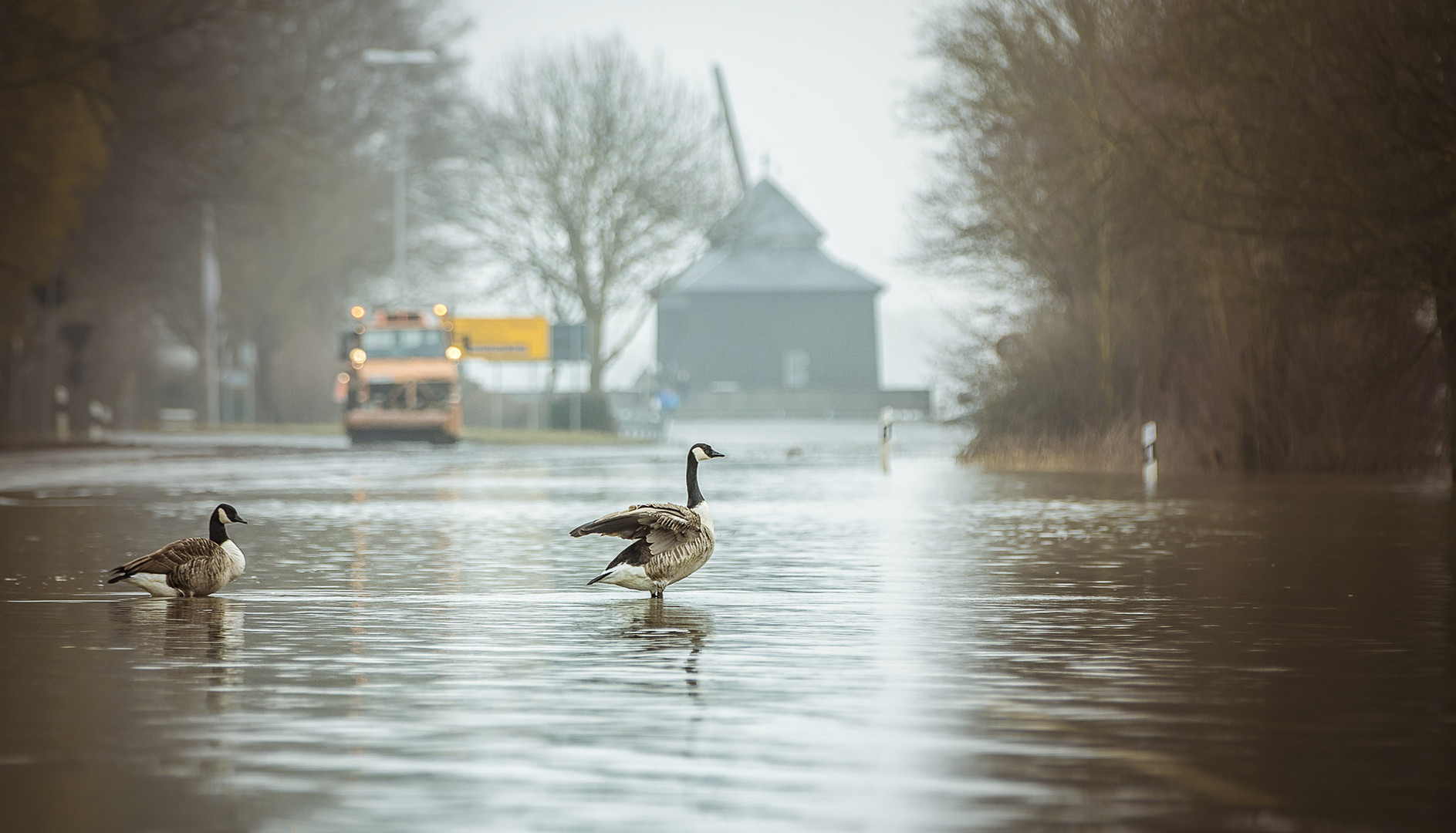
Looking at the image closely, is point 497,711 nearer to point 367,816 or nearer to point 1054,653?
point 367,816

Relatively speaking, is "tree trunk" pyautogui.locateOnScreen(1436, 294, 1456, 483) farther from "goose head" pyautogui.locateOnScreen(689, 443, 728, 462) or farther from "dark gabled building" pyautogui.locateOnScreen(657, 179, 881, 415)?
"dark gabled building" pyautogui.locateOnScreen(657, 179, 881, 415)

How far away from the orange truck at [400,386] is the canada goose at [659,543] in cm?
3658

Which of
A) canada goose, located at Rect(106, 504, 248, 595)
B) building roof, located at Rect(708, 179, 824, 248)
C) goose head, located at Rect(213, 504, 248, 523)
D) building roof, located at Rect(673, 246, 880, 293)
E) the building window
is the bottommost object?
canada goose, located at Rect(106, 504, 248, 595)

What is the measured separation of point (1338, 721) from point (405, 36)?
59.5m

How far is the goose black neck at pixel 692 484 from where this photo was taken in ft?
43.0

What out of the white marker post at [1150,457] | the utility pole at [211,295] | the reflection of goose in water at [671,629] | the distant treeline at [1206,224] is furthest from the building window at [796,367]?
the reflection of goose in water at [671,629]

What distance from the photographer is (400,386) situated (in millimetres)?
48812

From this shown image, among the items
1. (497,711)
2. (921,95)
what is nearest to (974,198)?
(921,95)

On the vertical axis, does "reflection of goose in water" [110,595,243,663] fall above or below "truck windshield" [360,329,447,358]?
below

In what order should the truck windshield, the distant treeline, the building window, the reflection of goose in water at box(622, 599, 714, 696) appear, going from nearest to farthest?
the reflection of goose in water at box(622, 599, 714, 696) < the distant treeline < the truck windshield < the building window

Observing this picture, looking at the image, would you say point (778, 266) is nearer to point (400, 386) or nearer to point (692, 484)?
point (400, 386)

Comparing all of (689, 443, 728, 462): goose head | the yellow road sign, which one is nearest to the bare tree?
the yellow road sign

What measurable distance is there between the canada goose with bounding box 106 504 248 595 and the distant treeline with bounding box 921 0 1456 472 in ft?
48.9

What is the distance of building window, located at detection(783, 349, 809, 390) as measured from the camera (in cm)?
10812
